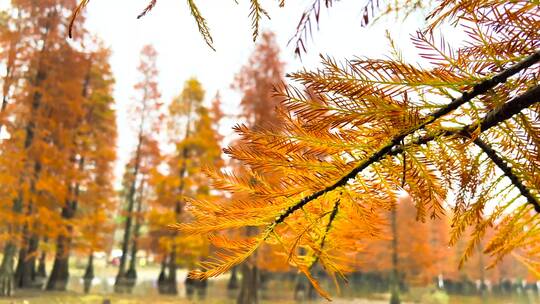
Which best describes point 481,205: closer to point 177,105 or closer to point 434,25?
point 434,25

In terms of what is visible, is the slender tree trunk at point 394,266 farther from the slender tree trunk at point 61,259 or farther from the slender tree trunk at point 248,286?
the slender tree trunk at point 61,259

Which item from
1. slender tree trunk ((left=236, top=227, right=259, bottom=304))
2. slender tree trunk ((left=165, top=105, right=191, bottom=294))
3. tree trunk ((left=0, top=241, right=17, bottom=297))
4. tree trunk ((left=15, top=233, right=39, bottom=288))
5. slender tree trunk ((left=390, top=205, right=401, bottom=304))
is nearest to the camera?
tree trunk ((left=0, top=241, right=17, bottom=297))

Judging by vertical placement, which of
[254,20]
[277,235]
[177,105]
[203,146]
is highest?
[177,105]

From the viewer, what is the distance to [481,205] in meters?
1.28

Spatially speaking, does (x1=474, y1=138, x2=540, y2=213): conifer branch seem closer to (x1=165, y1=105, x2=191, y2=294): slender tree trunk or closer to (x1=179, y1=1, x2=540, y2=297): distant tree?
(x1=179, y1=1, x2=540, y2=297): distant tree

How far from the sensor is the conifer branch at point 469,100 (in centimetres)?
88

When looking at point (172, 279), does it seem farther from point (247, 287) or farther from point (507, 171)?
point (507, 171)

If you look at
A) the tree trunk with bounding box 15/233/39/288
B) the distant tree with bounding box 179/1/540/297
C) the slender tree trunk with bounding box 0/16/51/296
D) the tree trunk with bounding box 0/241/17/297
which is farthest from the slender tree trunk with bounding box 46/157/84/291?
the distant tree with bounding box 179/1/540/297

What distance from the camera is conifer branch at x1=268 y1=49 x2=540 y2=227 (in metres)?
0.88

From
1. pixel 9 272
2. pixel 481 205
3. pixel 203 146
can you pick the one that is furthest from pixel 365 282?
pixel 481 205

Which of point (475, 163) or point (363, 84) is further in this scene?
point (475, 163)

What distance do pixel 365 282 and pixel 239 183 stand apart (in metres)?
38.3

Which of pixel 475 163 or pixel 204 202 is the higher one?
pixel 475 163

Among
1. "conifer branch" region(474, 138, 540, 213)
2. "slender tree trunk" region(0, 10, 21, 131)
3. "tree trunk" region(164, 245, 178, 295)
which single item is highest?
"slender tree trunk" region(0, 10, 21, 131)
